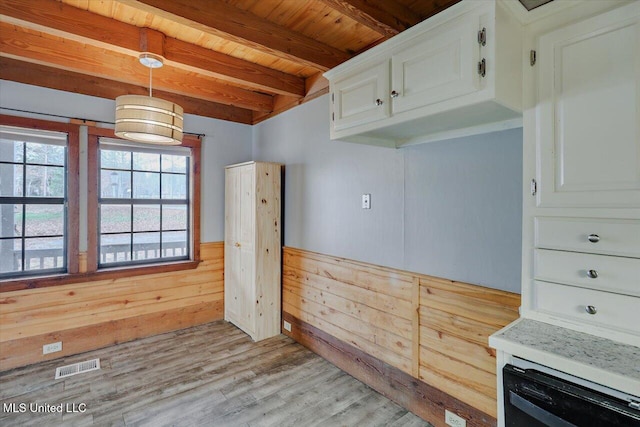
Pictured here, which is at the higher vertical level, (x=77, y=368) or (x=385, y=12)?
(x=385, y=12)

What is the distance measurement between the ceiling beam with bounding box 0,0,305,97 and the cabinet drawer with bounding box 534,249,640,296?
265 centimetres

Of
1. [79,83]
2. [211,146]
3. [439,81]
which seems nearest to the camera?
[439,81]

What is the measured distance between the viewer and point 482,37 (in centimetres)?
133

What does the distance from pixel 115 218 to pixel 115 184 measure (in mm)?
351

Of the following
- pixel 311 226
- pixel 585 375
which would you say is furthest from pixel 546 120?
pixel 311 226

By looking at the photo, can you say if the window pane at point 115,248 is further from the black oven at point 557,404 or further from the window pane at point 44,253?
the black oven at point 557,404

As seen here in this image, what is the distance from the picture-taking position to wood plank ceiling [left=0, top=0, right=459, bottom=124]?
2.00 metres

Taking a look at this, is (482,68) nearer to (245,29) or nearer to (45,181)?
(245,29)

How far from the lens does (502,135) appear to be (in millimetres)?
1772

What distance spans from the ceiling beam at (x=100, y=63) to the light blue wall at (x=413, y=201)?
803 millimetres

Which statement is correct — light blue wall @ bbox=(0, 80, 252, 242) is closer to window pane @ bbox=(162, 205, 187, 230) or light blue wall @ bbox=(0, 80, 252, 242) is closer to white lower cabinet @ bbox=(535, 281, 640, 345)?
window pane @ bbox=(162, 205, 187, 230)

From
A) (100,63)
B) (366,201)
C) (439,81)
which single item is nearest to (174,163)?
(100,63)

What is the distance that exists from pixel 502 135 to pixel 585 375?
1210 mm

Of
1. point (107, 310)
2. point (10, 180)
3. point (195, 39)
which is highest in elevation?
point (195, 39)
